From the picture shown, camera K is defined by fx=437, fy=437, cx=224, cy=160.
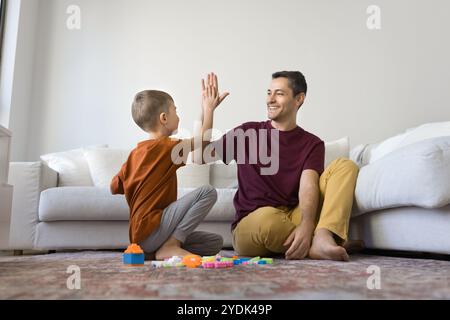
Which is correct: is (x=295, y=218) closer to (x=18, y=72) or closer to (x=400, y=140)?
(x=400, y=140)

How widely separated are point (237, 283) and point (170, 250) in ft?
2.05

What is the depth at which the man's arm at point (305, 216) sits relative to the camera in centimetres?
146

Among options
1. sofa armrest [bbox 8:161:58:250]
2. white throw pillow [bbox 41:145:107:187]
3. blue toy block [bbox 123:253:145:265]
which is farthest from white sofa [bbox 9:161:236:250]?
blue toy block [bbox 123:253:145:265]

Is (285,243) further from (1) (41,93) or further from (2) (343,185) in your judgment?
(1) (41,93)

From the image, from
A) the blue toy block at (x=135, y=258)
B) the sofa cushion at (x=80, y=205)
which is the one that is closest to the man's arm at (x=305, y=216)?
the blue toy block at (x=135, y=258)

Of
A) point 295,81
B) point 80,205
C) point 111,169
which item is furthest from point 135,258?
point 111,169

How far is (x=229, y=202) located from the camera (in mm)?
2115

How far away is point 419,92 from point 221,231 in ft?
6.12

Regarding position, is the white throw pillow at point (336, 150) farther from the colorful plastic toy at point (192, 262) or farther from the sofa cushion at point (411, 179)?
the colorful plastic toy at point (192, 262)

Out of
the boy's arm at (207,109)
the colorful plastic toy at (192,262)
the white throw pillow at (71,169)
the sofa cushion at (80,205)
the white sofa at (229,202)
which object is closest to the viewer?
the colorful plastic toy at (192,262)

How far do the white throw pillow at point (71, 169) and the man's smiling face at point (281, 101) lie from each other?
3.96ft
